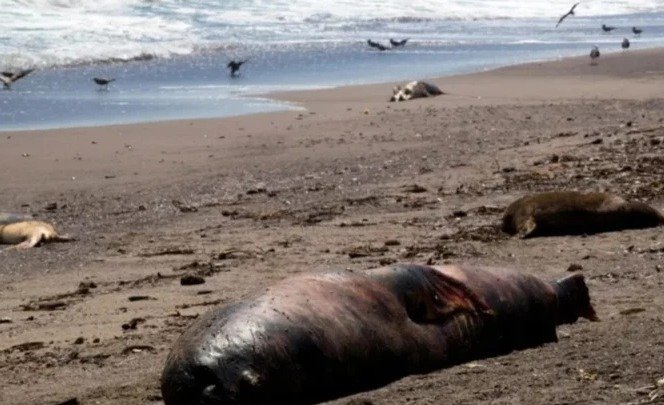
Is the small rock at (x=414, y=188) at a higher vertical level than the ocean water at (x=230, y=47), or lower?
higher

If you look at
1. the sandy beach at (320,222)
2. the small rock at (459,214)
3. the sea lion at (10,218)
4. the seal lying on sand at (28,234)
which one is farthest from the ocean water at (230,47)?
the small rock at (459,214)

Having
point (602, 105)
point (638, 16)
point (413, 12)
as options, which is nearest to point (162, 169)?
point (602, 105)

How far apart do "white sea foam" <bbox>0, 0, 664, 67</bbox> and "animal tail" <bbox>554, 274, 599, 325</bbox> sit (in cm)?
2029

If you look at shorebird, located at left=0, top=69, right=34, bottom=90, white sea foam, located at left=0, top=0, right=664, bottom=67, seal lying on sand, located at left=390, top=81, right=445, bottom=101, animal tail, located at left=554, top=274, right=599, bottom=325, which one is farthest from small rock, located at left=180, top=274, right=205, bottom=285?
white sea foam, located at left=0, top=0, right=664, bottom=67

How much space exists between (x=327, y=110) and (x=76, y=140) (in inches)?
153

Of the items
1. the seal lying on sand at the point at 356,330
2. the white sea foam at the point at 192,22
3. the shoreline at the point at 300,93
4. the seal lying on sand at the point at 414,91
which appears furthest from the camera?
the white sea foam at the point at 192,22

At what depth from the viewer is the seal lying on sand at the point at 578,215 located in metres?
8.78

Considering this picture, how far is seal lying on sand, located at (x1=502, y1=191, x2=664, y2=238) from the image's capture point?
28.8ft

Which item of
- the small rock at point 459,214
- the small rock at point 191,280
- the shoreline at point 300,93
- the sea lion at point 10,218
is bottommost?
the shoreline at point 300,93

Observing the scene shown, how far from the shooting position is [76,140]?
1512 cm

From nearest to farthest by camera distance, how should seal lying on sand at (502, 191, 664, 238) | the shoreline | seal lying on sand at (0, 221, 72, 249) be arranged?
1. seal lying on sand at (502, 191, 664, 238)
2. seal lying on sand at (0, 221, 72, 249)
3. the shoreline

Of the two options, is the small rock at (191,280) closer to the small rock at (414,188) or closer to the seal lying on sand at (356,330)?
the seal lying on sand at (356,330)

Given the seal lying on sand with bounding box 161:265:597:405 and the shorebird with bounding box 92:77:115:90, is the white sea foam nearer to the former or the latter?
the shorebird with bounding box 92:77:115:90

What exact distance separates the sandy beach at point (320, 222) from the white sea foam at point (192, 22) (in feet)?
31.6
